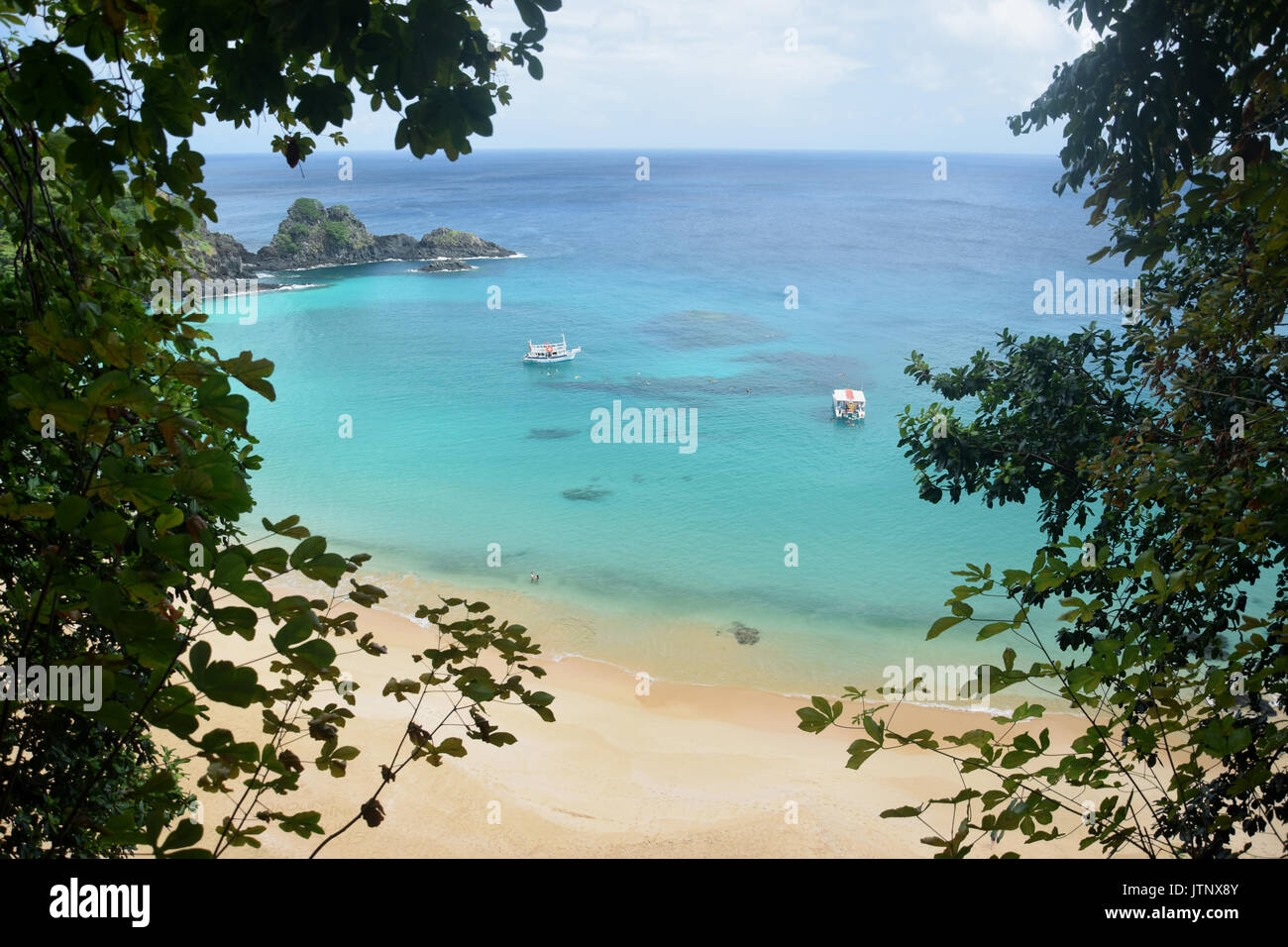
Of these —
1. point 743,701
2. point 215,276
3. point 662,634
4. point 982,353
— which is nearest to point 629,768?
point 743,701

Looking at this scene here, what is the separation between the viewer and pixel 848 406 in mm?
24266

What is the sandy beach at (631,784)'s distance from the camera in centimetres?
897

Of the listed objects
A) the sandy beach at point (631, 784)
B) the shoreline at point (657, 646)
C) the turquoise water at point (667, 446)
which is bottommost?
the sandy beach at point (631, 784)

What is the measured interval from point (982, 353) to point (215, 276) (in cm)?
4131

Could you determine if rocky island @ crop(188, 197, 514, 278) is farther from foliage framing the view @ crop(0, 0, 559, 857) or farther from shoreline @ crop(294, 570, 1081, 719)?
foliage framing the view @ crop(0, 0, 559, 857)

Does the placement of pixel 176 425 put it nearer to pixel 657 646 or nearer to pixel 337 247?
pixel 657 646

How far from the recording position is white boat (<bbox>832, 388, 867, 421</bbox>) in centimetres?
2409

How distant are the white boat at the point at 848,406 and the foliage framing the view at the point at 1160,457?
1807cm

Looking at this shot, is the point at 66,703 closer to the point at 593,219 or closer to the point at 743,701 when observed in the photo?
the point at 743,701

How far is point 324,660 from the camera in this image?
131 cm

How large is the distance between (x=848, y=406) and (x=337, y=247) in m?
35.6

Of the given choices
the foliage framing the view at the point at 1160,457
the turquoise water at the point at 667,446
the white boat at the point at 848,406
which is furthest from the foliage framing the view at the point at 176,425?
the white boat at the point at 848,406

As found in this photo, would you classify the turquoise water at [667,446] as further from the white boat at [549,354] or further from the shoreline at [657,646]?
the white boat at [549,354]

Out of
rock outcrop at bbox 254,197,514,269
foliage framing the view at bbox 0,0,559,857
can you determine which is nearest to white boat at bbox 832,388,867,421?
foliage framing the view at bbox 0,0,559,857
